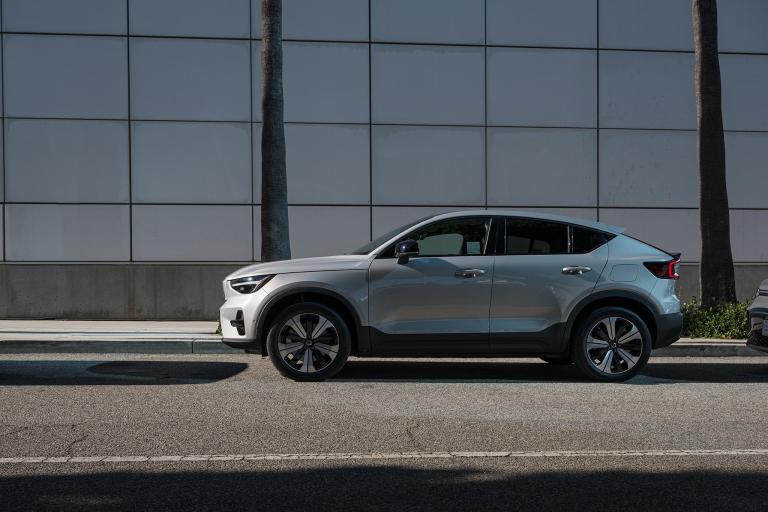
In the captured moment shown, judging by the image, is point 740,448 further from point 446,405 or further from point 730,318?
point 730,318

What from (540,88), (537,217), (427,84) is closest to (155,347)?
(537,217)

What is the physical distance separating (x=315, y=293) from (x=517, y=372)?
2.55 m

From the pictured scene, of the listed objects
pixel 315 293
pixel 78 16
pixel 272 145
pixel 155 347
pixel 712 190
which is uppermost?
pixel 78 16

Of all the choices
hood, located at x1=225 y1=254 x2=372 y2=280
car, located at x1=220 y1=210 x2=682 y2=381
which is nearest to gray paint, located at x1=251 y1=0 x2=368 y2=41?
car, located at x1=220 y1=210 x2=682 y2=381

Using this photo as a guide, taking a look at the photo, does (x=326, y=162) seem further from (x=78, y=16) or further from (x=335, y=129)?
(x=78, y=16)

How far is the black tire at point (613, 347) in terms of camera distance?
334 inches

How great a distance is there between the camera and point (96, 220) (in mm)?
16391

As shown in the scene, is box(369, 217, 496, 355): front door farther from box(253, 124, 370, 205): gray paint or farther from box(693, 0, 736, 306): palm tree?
box(253, 124, 370, 205): gray paint

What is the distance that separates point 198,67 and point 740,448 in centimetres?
1348

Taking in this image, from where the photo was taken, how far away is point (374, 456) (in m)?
5.35

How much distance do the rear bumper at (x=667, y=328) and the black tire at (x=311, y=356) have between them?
3.15 metres

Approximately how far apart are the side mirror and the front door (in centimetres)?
4

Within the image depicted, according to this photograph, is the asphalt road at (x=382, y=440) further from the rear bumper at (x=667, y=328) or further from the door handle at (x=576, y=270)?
the door handle at (x=576, y=270)

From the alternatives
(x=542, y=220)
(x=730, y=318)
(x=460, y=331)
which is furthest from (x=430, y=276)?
(x=730, y=318)
